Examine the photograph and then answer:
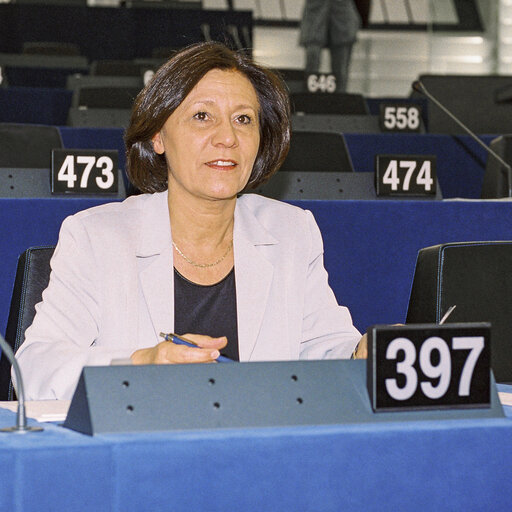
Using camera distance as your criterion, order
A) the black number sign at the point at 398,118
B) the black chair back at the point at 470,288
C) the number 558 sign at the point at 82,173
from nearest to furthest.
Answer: the black chair back at the point at 470,288 → the number 558 sign at the point at 82,173 → the black number sign at the point at 398,118

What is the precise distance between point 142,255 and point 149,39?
22.2 ft

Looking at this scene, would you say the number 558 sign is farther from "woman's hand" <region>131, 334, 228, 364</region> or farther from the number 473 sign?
"woman's hand" <region>131, 334, 228, 364</region>

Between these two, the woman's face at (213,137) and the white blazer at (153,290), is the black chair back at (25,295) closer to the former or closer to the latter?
the white blazer at (153,290)

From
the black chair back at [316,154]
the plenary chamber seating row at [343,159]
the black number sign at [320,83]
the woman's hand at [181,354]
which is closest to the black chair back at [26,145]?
the plenary chamber seating row at [343,159]

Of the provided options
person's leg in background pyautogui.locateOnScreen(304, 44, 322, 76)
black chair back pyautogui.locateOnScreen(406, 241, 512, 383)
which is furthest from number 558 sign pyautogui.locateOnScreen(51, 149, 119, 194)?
person's leg in background pyautogui.locateOnScreen(304, 44, 322, 76)

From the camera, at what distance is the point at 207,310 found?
70.1 inches

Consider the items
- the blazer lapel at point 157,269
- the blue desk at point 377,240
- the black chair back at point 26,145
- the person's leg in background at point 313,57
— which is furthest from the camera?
the person's leg in background at point 313,57

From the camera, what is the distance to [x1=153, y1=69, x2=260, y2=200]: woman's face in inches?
68.6

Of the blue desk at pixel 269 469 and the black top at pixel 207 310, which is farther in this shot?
the black top at pixel 207 310

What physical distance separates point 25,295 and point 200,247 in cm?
31

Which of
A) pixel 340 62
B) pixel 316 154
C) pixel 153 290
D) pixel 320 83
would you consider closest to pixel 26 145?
pixel 316 154

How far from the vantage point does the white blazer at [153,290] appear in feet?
5.13

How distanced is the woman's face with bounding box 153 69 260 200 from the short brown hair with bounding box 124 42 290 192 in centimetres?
2

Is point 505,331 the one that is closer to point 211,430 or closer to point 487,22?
point 211,430
